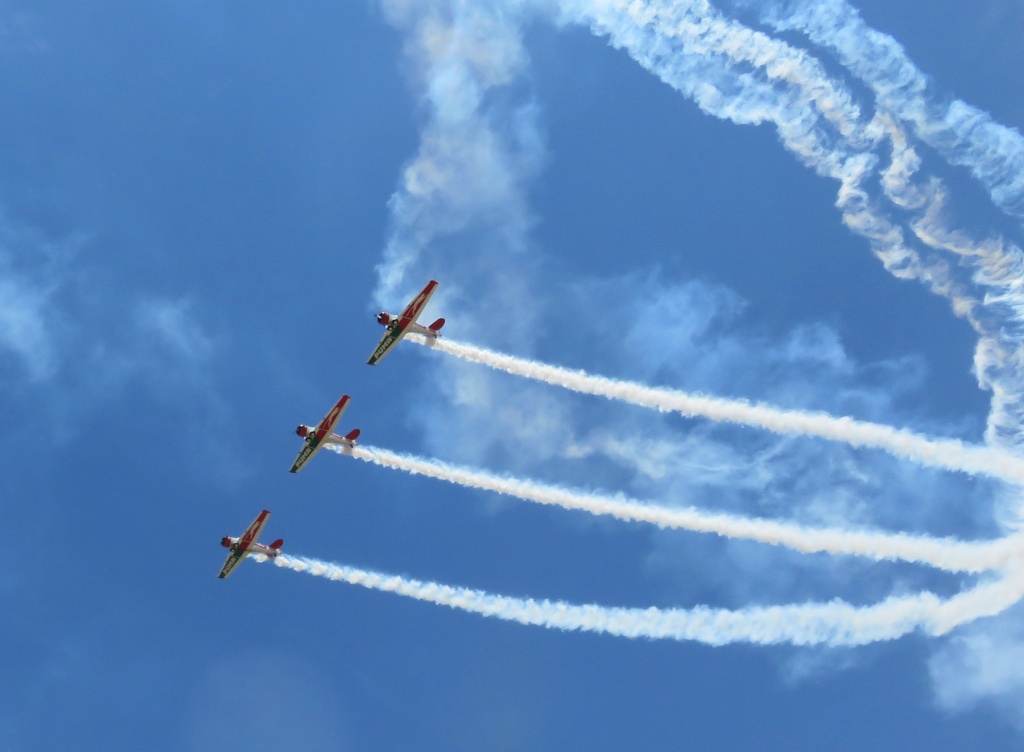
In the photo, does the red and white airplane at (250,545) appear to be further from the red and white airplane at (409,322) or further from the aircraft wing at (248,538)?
the red and white airplane at (409,322)

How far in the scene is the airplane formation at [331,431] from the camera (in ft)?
209

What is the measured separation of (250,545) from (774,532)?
3137 centimetres

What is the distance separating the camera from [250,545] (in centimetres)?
7000

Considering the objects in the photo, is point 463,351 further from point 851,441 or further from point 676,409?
point 851,441

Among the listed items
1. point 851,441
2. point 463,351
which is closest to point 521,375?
point 463,351

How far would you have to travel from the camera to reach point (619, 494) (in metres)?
60.8

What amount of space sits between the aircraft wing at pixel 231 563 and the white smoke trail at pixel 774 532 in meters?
16.6

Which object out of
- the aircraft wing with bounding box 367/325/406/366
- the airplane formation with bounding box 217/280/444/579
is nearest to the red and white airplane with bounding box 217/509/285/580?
the airplane formation with bounding box 217/280/444/579

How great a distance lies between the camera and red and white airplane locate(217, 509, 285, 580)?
69562mm

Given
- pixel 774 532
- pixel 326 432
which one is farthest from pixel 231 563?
pixel 774 532

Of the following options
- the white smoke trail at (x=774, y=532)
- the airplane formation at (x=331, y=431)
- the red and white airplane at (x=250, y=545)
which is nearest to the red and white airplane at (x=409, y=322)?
the airplane formation at (x=331, y=431)

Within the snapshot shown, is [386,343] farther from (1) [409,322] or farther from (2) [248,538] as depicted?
(2) [248,538]

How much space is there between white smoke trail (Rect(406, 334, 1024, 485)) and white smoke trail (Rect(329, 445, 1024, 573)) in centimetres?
425

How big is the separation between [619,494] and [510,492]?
5.76 metres
